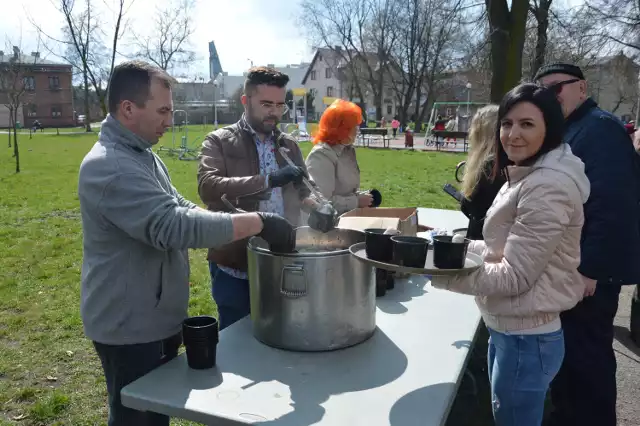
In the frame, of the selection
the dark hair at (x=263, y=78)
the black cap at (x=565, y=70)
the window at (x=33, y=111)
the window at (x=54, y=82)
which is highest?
the window at (x=54, y=82)

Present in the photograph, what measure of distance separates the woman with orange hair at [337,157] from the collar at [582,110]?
1.16m

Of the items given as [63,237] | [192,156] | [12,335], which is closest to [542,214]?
[12,335]

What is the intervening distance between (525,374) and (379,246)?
63 cm

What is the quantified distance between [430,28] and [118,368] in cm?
3562

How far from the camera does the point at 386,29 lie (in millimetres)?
35906

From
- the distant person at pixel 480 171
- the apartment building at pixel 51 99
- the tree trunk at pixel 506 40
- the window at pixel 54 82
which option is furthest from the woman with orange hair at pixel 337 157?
the window at pixel 54 82

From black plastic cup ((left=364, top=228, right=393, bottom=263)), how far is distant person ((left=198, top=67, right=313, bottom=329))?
0.71 m

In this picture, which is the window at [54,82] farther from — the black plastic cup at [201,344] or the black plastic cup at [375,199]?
the black plastic cup at [201,344]

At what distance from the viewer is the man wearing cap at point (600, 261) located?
216cm

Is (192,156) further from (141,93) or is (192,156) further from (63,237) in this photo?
(141,93)

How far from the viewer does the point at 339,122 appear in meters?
3.00

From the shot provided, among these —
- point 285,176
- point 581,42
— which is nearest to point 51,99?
point 581,42

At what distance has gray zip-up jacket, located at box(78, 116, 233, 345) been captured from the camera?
5.00 ft

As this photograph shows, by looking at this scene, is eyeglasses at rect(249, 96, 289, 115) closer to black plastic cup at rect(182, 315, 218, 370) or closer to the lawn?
black plastic cup at rect(182, 315, 218, 370)
